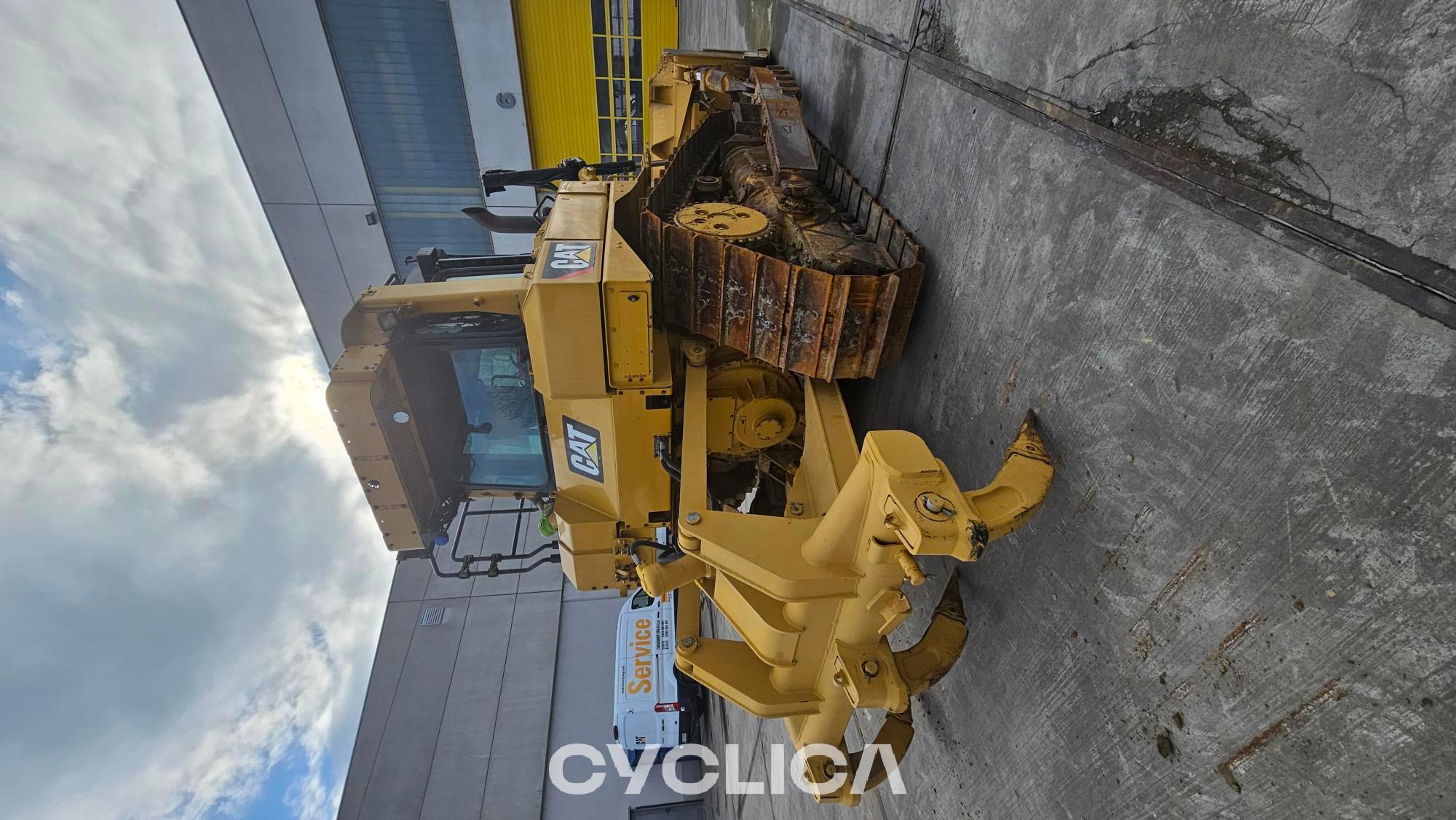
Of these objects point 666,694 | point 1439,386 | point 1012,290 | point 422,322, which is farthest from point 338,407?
point 666,694

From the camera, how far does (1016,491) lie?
5.66 ft

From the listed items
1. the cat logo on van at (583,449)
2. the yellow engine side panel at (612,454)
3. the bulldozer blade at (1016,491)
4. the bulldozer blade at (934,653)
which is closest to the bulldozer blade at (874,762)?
the bulldozer blade at (934,653)

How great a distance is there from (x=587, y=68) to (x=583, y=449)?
9930 mm

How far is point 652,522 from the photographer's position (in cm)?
374

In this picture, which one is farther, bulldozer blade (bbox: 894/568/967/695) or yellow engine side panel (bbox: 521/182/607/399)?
yellow engine side panel (bbox: 521/182/607/399)

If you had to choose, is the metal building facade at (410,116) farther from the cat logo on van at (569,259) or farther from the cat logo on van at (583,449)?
the cat logo on van at (569,259)

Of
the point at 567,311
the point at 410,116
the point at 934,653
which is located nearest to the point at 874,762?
the point at 934,653

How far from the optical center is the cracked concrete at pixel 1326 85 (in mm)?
949

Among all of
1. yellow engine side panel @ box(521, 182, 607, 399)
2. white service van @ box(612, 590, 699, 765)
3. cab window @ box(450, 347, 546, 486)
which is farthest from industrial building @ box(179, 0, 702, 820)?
yellow engine side panel @ box(521, 182, 607, 399)

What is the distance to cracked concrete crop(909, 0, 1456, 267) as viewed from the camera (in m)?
0.95

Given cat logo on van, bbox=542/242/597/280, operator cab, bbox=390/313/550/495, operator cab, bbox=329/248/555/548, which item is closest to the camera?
cat logo on van, bbox=542/242/597/280

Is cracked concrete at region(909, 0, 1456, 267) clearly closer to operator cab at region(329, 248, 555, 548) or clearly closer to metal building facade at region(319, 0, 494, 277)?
operator cab at region(329, 248, 555, 548)

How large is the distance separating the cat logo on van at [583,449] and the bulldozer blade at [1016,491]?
213cm

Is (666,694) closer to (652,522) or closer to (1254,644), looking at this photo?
(652,522)
